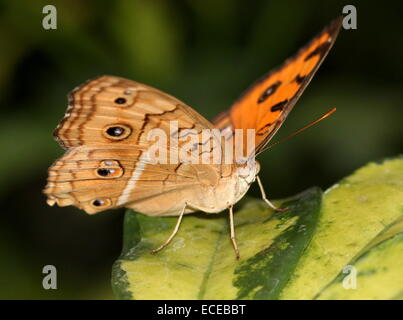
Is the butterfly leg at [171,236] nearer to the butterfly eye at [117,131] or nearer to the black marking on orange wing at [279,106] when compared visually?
the butterfly eye at [117,131]

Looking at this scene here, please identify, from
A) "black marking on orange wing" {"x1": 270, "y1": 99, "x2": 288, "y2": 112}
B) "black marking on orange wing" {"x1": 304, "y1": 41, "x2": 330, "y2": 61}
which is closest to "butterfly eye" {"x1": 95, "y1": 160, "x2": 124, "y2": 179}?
"black marking on orange wing" {"x1": 270, "y1": 99, "x2": 288, "y2": 112}

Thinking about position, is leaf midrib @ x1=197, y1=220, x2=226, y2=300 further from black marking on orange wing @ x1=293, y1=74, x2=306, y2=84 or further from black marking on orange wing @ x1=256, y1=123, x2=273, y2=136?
black marking on orange wing @ x1=293, y1=74, x2=306, y2=84

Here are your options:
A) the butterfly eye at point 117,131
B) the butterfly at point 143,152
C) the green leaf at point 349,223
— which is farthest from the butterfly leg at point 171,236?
the green leaf at point 349,223

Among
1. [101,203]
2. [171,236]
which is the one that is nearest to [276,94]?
[171,236]

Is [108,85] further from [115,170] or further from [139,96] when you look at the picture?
[115,170]

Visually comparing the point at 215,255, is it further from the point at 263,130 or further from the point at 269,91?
the point at 269,91

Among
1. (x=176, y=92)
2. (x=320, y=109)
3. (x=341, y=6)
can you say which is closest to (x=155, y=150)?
(x=176, y=92)
